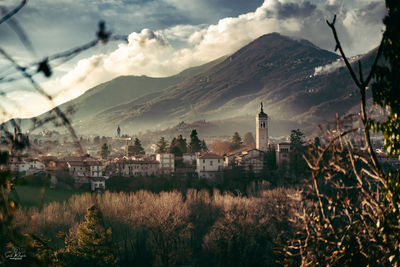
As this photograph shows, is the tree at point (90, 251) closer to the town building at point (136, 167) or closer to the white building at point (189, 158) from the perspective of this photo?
the town building at point (136, 167)

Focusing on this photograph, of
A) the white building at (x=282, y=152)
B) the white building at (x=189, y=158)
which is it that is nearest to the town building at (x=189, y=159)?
the white building at (x=189, y=158)

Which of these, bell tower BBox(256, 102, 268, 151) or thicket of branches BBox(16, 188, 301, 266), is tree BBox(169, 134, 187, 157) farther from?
thicket of branches BBox(16, 188, 301, 266)

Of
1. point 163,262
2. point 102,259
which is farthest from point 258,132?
point 102,259

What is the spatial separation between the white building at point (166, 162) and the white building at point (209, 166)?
3691 millimetres

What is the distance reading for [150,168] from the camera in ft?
184

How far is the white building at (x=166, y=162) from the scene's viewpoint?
184 feet

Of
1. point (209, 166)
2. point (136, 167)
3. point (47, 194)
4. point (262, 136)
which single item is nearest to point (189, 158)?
point (209, 166)

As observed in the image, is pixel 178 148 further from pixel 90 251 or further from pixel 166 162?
pixel 90 251

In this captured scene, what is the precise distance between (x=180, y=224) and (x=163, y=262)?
4.26 metres

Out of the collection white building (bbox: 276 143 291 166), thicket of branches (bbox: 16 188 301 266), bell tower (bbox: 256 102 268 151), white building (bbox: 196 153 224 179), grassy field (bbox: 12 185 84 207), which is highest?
bell tower (bbox: 256 102 268 151)

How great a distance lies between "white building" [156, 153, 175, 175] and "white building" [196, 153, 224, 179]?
3.69 meters

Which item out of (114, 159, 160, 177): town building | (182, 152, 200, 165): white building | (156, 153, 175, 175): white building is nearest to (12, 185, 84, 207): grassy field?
(114, 159, 160, 177): town building

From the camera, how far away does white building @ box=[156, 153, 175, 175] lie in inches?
2207

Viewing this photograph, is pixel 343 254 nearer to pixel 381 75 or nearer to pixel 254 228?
pixel 381 75
